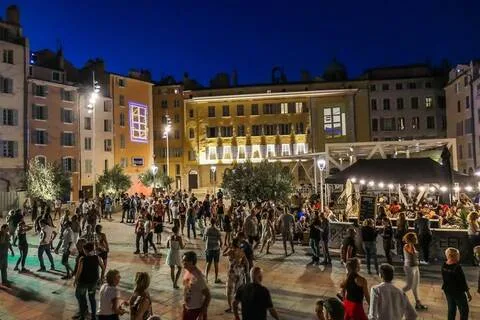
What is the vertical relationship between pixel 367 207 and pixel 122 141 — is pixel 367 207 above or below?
below

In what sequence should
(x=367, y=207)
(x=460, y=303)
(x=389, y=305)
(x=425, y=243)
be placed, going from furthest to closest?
(x=367, y=207)
(x=425, y=243)
(x=460, y=303)
(x=389, y=305)

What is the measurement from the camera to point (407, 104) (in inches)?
2242

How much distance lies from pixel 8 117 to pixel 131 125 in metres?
15.2

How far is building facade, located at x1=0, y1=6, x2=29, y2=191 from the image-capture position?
39219mm

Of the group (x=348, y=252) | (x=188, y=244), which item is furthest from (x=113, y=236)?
(x=348, y=252)

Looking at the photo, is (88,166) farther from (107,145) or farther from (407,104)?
(407,104)

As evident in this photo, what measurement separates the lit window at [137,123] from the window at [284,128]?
54.4ft

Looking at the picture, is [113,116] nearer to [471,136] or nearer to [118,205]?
[118,205]

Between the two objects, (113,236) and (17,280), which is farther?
(113,236)

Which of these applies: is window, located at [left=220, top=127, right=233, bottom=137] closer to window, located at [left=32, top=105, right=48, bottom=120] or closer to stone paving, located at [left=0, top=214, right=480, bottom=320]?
window, located at [left=32, top=105, right=48, bottom=120]

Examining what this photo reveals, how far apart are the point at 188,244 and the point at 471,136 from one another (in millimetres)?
36689

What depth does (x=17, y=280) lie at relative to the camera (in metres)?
12.2

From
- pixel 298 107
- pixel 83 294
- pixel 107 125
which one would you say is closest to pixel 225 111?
pixel 298 107

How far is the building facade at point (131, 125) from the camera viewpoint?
169 ft
